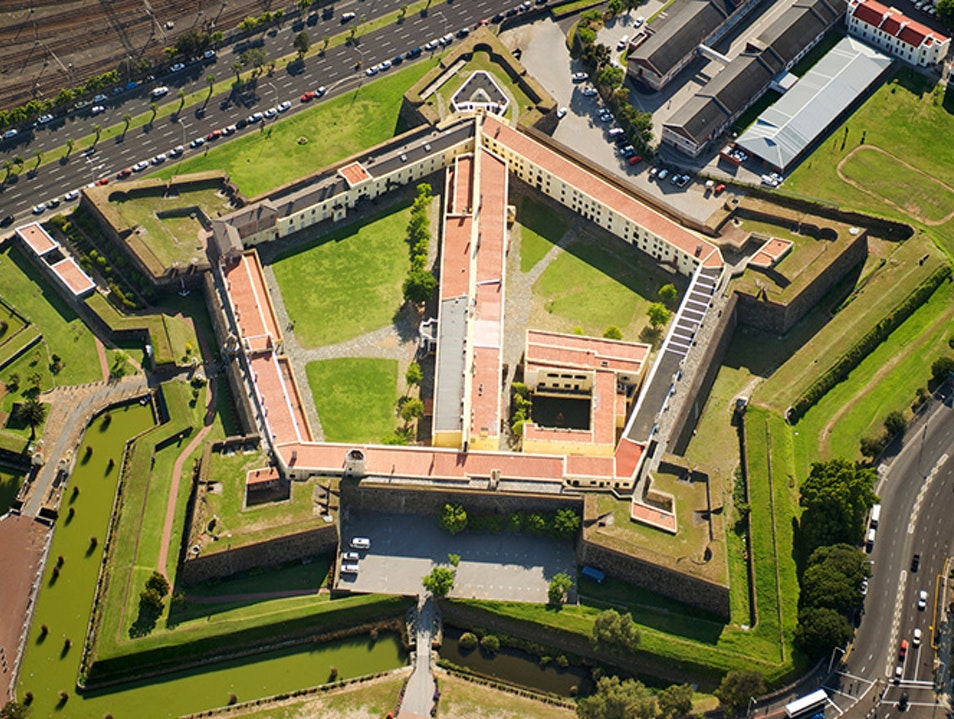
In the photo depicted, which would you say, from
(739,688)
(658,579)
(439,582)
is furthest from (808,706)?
(439,582)

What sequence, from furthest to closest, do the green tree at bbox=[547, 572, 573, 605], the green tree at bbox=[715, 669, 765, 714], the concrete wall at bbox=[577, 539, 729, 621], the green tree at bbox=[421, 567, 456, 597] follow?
1. the green tree at bbox=[547, 572, 573, 605]
2. the green tree at bbox=[421, 567, 456, 597]
3. the concrete wall at bbox=[577, 539, 729, 621]
4. the green tree at bbox=[715, 669, 765, 714]

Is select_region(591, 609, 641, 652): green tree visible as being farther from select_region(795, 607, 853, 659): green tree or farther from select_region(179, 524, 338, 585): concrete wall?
select_region(179, 524, 338, 585): concrete wall

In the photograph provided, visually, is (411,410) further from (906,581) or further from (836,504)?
(906,581)

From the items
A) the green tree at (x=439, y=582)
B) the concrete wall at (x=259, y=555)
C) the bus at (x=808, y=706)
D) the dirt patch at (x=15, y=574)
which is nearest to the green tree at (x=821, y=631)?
the bus at (x=808, y=706)

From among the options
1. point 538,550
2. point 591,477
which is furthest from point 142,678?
point 591,477

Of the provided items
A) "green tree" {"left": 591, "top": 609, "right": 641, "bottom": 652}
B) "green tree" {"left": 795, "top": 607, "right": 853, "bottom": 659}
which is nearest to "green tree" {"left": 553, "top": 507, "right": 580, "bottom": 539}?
"green tree" {"left": 591, "top": 609, "right": 641, "bottom": 652}

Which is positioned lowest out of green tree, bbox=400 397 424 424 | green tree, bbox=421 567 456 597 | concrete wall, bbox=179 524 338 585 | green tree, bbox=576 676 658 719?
green tree, bbox=576 676 658 719

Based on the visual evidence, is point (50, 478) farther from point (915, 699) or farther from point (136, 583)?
point (915, 699)
